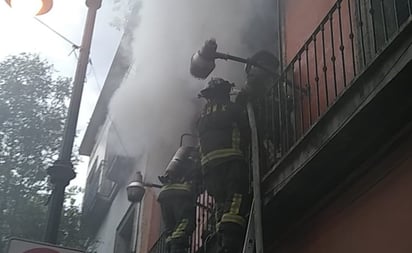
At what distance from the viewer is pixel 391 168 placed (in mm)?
5543

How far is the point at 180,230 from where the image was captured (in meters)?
8.66

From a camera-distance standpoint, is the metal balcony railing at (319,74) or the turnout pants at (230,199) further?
the turnout pants at (230,199)

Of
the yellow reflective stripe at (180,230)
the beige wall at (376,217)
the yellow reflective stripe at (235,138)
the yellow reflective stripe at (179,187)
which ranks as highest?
the yellow reflective stripe at (179,187)

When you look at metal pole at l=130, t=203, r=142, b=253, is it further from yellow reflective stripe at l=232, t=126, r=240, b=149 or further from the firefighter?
yellow reflective stripe at l=232, t=126, r=240, b=149

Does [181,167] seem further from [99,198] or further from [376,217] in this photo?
[99,198]

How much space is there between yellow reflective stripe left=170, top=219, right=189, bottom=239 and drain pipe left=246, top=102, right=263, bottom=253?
194 centimetres

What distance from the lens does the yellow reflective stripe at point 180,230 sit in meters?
8.62

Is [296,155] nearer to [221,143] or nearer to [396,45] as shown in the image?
[221,143]

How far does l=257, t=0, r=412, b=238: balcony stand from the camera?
17.4 feet

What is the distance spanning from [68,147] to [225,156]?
178cm

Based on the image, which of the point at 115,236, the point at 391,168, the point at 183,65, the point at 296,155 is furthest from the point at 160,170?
the point at 391,168

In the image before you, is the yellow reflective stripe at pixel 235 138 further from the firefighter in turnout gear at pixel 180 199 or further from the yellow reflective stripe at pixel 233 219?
the firefighter in turnout gear at pixel 180 199

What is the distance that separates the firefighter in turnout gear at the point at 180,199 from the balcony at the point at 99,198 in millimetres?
7581

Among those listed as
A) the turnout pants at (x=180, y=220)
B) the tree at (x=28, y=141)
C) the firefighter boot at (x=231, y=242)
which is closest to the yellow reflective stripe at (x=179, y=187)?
the turnout pants at (x=180, y=220)
